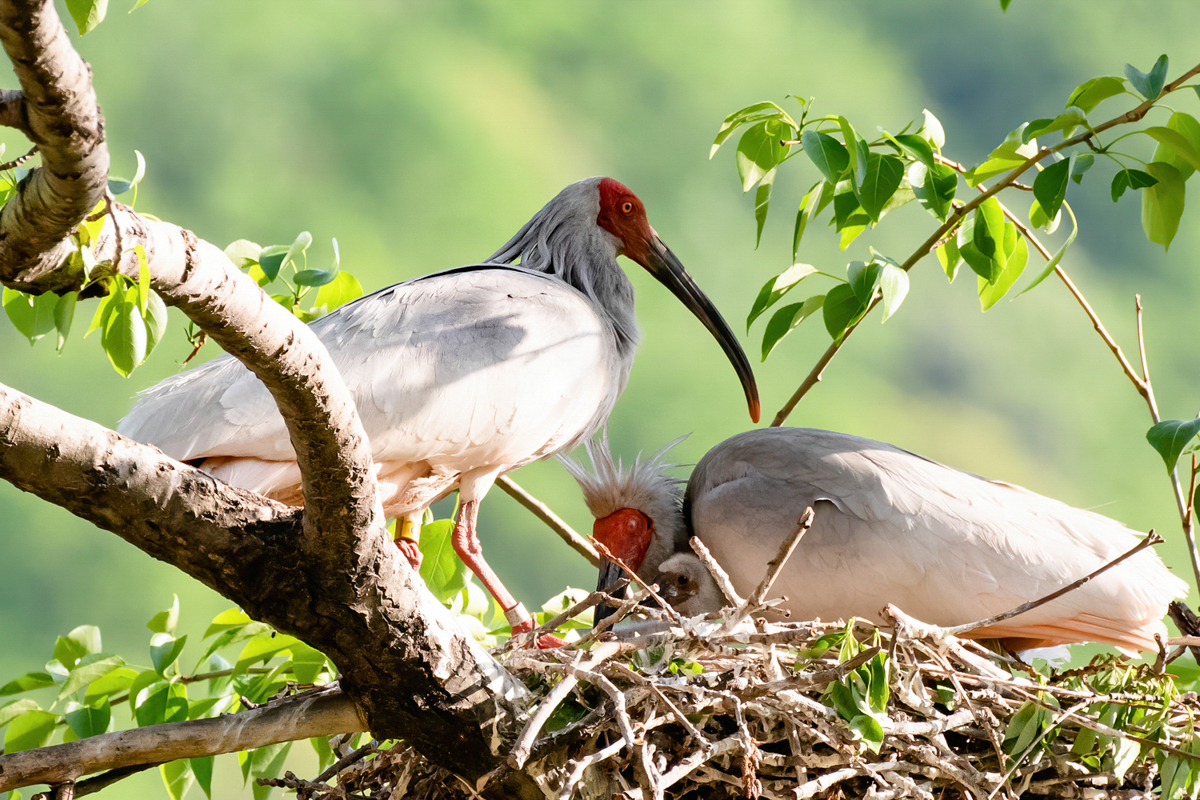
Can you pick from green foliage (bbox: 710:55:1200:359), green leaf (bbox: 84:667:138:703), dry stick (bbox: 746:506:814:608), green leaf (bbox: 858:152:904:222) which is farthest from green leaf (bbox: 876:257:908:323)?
green leaf (bbox: 84:667:138:703)

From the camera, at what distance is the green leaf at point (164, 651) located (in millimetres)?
2039

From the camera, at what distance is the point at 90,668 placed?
214cm

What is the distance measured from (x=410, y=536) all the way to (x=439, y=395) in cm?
49

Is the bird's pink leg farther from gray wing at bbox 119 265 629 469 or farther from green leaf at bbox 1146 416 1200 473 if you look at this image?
green leaf at bbox 1146 416 1200 473

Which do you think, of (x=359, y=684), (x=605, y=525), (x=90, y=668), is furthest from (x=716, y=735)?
(x=90, y=668)

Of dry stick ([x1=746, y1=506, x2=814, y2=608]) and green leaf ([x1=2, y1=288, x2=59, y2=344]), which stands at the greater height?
green leaf ([x1=2, y1=288, x2=59, y2=344])

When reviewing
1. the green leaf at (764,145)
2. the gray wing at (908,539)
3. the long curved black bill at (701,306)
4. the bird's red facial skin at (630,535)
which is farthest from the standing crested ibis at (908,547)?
the green leaf at (764,145)

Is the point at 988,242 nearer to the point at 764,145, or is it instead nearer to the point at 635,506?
the point at 764,145

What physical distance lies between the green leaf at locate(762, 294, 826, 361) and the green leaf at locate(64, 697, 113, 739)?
1.40 metres

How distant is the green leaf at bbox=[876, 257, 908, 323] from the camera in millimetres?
1913

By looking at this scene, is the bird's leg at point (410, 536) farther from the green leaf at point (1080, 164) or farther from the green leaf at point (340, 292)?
the green leaf at point (1080, 164)

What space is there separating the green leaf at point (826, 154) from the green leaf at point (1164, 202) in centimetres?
51

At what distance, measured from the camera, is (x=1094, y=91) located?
1729 mm

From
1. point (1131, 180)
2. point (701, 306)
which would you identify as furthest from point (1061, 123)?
point (701, 306)
